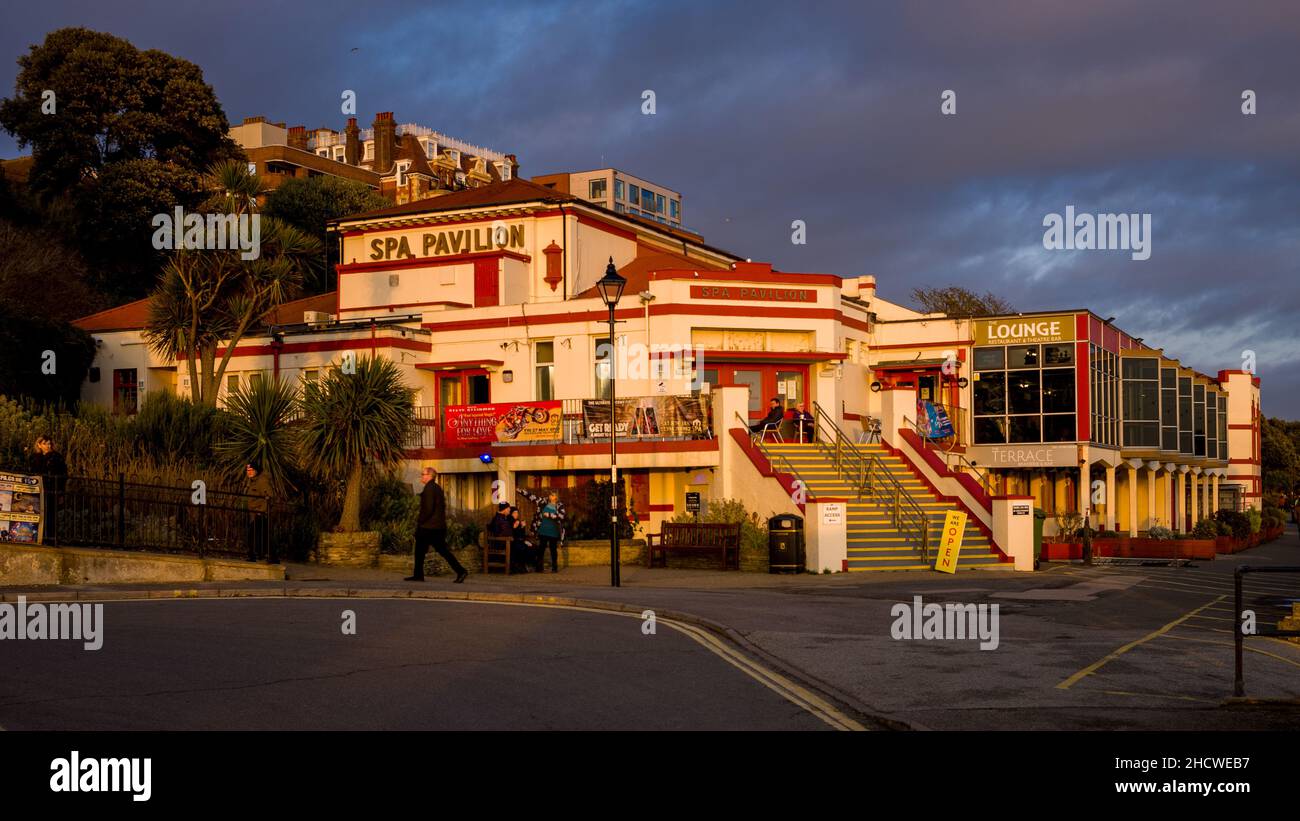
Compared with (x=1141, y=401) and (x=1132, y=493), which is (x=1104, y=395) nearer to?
(x=1141, y=401)

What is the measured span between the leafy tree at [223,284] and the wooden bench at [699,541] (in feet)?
43.2

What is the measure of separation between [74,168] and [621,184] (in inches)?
1942

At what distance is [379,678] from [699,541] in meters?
17.6

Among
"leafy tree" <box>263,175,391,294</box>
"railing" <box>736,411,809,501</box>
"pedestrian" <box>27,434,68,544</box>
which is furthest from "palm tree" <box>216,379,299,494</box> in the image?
"leafy tree" <box>263,175,391,294</box>

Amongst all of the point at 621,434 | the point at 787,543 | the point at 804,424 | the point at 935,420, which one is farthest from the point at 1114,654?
the point at 935,420

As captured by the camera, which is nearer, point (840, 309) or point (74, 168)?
point (840, 309)

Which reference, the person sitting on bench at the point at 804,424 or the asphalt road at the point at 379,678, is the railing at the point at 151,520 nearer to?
the asphalt road at the point at 379,678

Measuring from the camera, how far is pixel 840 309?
3828cm

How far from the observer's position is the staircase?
93.1 feet

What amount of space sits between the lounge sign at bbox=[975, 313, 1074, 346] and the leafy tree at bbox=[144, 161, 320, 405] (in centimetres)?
2139

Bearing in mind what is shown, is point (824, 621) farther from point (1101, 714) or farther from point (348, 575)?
point (348, 575)

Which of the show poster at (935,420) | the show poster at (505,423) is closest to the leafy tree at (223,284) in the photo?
the show poster at (505,423)

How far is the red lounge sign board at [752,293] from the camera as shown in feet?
119
